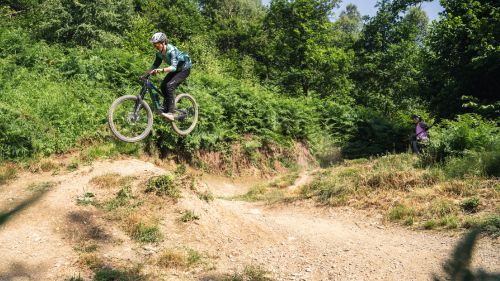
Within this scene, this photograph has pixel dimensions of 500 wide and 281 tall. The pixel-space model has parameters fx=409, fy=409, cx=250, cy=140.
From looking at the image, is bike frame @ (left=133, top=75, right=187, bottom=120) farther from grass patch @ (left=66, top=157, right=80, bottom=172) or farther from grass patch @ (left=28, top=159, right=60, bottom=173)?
grass patch @ (left=28, top=159, right=60, bottom=173)

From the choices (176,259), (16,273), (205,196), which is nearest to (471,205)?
(205,196)

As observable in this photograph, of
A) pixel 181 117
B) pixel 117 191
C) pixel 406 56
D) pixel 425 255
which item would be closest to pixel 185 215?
pixel 117 191

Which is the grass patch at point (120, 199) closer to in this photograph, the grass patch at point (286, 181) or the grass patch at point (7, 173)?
the grass patch at point (7, 173)

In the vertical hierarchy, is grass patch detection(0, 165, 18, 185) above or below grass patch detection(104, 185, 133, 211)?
above

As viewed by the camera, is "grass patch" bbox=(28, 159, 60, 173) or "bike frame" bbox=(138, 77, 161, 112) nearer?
"bike frame" bbox=(138, 77, 161, 112)

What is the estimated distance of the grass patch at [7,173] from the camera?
10.8 meters

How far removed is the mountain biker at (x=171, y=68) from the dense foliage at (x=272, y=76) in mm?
4220

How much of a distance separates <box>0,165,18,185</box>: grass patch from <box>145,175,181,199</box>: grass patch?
156 inches

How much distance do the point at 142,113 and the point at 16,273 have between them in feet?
15.3

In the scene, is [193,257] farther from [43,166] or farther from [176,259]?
[43,166]

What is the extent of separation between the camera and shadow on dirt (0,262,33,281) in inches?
275

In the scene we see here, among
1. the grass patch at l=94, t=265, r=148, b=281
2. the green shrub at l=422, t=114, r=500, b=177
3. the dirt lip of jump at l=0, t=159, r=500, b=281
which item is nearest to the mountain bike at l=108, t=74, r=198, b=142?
the dirt lip of jump at l=0, t=159, r=500, b=281

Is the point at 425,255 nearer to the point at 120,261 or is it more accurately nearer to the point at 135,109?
the point at 120,261

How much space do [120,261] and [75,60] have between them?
1101 centimetres
